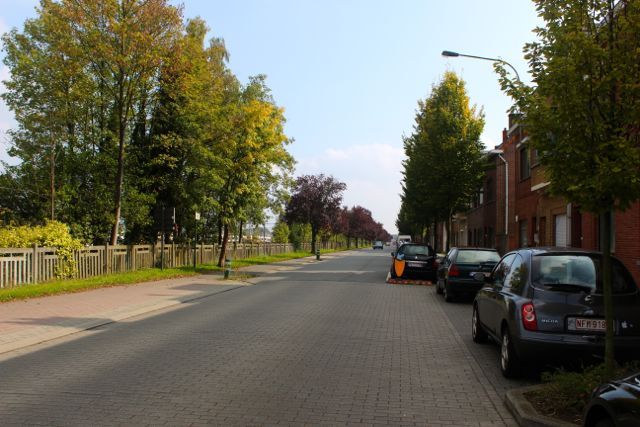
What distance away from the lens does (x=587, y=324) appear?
238 inches

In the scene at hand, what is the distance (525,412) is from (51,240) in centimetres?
1616

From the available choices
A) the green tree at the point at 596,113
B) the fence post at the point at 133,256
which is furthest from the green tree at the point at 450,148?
the green tree at the point at 596,113

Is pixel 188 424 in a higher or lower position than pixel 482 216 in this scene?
lower

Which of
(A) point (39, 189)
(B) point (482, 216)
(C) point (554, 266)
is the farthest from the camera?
(B) point (482, 216)

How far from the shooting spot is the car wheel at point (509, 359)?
21.1 feet

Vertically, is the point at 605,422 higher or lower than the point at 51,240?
lower

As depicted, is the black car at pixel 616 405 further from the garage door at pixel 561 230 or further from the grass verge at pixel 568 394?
the garage door at pixel 561 230

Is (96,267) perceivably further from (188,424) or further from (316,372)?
(188,424)

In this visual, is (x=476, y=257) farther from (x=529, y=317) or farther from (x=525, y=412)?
(x=525, y=412)

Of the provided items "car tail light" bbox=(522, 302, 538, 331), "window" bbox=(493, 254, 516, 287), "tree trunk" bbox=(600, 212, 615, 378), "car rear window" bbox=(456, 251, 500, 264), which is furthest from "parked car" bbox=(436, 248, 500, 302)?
"tree trunk" bbox=(600, 212, 615, 378)

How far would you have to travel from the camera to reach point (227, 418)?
487 cm

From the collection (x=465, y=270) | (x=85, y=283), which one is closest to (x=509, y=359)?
(x=465, y=270)

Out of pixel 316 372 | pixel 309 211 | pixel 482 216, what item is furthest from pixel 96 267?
pixel 309 211

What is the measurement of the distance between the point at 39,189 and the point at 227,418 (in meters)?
23.4
